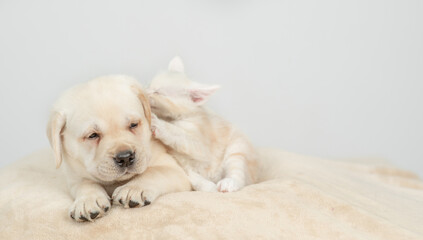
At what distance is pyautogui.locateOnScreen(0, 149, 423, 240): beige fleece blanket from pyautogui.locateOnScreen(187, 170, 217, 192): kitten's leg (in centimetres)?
24

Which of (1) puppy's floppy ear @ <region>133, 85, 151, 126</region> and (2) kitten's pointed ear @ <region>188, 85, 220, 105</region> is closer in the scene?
(1) puppy's floppy ear @ <region>133, 85, 151, 126</region>

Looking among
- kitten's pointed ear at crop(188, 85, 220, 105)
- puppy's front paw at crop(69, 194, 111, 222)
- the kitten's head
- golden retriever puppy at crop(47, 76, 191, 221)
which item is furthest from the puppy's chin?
kitten's pointed ear at crop(188, 85, 220, 105)

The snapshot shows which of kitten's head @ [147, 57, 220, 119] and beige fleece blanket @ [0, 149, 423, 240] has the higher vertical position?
kitten's head @ [147, 57, 220, 119]

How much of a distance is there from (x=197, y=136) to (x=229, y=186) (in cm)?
43

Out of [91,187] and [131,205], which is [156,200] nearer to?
[131,205]

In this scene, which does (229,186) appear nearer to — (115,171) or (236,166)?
(236,166)

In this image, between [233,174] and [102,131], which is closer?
[102,131]

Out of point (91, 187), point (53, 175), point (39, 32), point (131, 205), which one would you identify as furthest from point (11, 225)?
point (39, 32)

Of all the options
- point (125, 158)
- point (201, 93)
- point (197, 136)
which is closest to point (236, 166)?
point (197, 136)

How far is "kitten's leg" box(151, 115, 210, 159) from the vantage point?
8.79 feet

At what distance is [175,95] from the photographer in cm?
306

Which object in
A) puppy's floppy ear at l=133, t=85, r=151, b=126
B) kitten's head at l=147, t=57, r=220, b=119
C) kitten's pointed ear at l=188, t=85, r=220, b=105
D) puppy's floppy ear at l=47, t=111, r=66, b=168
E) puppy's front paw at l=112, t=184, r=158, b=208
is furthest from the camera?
kitten's pointed ear at l=188, t=85, r=220, b=105

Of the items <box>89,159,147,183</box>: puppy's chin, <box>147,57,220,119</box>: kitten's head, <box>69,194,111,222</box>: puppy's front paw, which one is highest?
<box>147,57,220,119</box>: kitten's head

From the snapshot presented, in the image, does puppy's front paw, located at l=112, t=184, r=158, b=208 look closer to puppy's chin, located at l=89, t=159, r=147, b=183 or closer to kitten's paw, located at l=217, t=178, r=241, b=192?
puppy's chin, located at l=89, t=159, r=147, b=183
